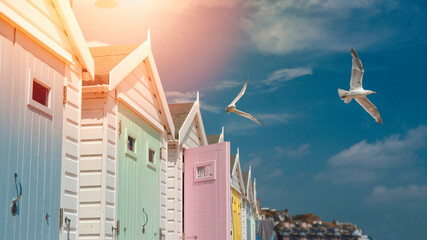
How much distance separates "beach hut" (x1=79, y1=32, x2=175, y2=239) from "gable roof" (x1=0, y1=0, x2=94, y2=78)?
2.72 ft

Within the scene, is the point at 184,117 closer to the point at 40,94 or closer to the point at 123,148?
the point at 123,148

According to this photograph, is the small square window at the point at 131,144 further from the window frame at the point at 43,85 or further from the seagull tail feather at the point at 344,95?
the seagull tail feather at the point at 344,95

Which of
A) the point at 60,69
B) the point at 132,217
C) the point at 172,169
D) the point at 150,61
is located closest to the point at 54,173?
the point at 60,69

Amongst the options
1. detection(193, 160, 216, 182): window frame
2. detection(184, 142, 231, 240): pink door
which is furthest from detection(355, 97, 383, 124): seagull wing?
detection(193, 160, 216, 182): window frame

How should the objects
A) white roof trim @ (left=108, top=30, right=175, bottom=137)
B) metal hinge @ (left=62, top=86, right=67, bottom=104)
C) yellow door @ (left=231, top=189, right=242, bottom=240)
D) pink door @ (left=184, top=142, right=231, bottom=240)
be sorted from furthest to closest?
yellow door @ (left=231, top=189, right=242, bottom=240) → pink door @ (left=184, top=142, right=231, bottom=240) → white roof trim @ (left=108, top=30, right=175, bottom=137) → metal hinge @ (left=62, top=86, right=67, bottom=104)

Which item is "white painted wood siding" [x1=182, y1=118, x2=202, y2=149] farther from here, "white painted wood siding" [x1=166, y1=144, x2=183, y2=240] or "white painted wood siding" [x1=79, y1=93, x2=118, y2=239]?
"white painted wood siding" [x1=79, y1=93, x2=118, y2=239]

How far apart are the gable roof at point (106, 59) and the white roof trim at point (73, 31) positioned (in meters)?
0.59

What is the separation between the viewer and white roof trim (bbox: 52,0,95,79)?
638cm

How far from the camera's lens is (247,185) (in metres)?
24.4

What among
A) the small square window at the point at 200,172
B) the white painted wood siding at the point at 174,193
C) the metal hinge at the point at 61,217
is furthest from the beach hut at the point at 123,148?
the small square window at the point at 200,172

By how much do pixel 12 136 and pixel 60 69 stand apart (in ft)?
4.39

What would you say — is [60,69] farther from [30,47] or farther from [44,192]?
[44,192]

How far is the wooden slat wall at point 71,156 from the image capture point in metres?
6.24

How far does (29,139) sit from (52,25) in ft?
4.75
